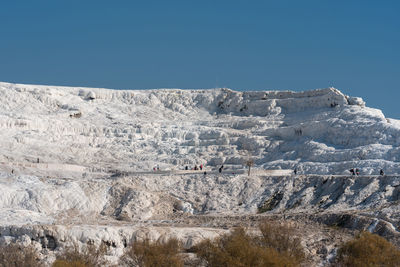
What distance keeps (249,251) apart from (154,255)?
4.72 metres

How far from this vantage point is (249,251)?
40.4 metres

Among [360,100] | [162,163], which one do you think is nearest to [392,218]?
[162,163]

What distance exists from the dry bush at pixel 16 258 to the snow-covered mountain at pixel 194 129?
31399mm

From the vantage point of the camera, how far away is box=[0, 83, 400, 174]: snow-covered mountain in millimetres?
79688

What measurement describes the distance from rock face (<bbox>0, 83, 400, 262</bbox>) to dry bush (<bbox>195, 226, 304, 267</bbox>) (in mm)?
5947

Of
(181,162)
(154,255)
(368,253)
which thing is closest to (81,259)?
(154,255)

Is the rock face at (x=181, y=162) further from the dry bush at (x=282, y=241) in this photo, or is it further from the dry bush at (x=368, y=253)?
the dry bush at (x=368, y=253)

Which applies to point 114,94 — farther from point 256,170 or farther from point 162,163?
point 256,170

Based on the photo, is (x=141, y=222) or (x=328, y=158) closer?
(x=141, y=222)

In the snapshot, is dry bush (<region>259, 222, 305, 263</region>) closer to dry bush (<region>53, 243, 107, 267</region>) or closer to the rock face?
the rock face

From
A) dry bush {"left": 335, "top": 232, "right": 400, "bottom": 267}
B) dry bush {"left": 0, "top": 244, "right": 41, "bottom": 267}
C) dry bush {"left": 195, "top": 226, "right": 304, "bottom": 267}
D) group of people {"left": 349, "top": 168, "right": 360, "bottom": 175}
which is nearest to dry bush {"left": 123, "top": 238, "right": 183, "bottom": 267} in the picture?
dry bush {"left": 195, "top": 226, "right": 304, "bottom": 267}

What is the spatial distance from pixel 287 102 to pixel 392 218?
43.9 meters

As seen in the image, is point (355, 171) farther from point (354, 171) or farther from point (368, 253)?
point (368, 253)

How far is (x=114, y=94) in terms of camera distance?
4072 inches
